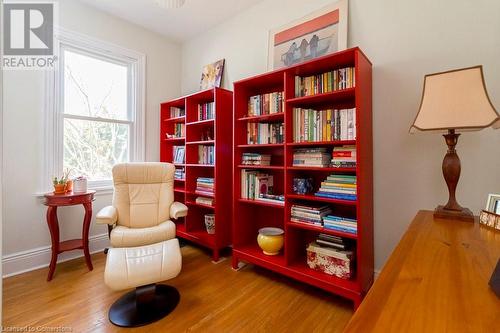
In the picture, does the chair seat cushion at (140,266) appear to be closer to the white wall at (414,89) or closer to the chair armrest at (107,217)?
the chair armrest at (107,217)

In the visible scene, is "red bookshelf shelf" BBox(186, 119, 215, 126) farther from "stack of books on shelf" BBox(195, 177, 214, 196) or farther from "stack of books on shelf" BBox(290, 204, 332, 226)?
"stack of books on shelf" BBox(290, 204, 332, 226)

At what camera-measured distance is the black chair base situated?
1508 millimetres

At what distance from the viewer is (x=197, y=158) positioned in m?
2.83

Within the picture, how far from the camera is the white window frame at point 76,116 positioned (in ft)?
7.62

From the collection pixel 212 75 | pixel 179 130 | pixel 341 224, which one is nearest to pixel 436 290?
pixel 341 224

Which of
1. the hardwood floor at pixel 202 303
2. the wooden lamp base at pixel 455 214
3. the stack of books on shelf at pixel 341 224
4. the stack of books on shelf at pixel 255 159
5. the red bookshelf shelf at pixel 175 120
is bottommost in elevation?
the hardwood floor at pixel 202 303

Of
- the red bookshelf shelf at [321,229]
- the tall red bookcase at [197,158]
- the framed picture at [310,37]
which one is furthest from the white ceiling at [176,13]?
the red bookshelf shelf at [321,229]

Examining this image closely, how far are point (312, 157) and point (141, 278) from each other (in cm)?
143

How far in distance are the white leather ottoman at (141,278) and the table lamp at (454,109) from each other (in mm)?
1631

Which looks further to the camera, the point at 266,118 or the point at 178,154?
the point at 178,154

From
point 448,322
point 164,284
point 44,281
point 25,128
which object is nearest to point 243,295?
point 164,284

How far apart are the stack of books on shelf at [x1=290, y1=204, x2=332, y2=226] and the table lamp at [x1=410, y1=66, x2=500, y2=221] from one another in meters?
0.72

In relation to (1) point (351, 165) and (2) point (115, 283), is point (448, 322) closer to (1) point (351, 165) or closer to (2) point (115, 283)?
(1) point (351, 165)

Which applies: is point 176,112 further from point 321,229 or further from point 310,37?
point 321,229
